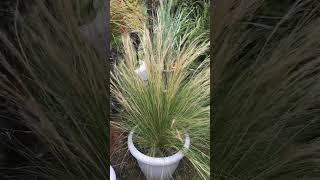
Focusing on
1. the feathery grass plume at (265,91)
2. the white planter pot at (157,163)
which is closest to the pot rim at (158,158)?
the white planter pot at (157,163)

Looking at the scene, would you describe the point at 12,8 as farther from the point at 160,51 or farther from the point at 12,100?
the point at 160,51

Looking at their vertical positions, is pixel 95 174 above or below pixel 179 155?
above

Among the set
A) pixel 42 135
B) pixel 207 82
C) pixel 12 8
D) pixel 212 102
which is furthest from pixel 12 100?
pixel 207 82

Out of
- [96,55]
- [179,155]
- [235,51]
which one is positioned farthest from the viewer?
[179,155]

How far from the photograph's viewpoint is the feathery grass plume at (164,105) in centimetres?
142

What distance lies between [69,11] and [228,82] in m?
Result: 0.48

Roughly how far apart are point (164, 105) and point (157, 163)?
7.6 inches

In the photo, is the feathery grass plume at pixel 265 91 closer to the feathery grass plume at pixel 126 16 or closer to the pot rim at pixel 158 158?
the pot rim at pixel 158 158

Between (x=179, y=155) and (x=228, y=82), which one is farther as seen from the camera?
(x=179, y=155)

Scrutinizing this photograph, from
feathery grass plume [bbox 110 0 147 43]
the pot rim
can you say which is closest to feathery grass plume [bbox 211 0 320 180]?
the pot rim

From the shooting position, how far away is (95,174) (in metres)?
1.13

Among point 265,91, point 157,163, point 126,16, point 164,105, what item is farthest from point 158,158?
point 126,16

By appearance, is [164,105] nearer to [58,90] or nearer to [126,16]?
[58,90]

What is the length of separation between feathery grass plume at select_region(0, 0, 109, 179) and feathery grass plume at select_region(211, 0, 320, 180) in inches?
13.3
